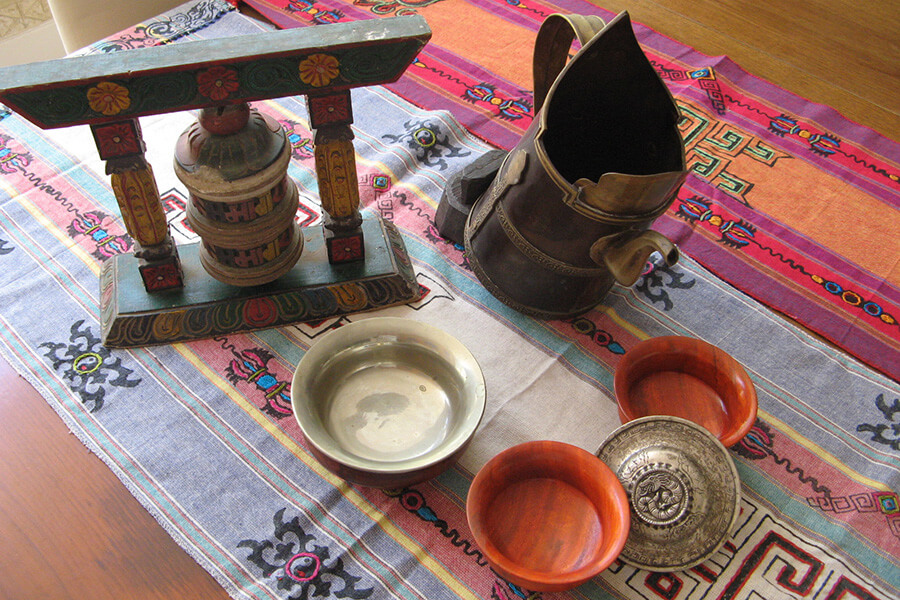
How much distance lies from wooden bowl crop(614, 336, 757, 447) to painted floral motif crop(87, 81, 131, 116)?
0.68 meters

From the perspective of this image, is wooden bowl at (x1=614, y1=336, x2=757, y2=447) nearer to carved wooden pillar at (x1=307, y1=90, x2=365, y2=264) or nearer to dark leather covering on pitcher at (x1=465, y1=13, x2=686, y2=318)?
dark leather covering on pitcher at (x1=465, y1=13, x2=686, y2=318)

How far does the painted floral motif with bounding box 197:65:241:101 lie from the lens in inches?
31.8

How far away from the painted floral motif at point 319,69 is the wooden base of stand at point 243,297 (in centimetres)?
30

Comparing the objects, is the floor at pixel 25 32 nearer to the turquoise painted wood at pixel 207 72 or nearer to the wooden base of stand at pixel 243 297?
the wooden base of stand at pixel 243 297

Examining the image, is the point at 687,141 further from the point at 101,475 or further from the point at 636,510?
the point at 101,475

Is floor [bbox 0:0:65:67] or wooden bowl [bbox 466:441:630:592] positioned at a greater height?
floor [bbox 0:0:65:67]

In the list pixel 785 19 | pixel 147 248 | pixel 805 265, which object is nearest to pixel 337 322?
pixel 147 248

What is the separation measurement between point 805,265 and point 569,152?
1.54 feet

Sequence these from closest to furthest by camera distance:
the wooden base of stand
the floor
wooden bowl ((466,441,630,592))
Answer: wooden bowl ((466,441,630,592)) → the wooden base of stand → the floor

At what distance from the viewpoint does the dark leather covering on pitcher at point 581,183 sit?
905mm

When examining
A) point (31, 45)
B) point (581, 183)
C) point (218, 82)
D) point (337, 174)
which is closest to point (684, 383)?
point (581, 183)

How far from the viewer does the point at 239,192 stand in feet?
2.90

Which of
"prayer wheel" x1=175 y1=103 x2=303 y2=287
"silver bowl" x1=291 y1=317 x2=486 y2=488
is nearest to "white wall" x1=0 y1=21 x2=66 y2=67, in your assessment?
"prayer wheel" x1=175 y1=103 x2=303 y2=287

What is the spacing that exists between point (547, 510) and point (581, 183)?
15.8 inches
